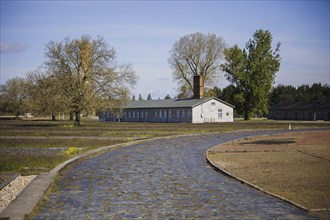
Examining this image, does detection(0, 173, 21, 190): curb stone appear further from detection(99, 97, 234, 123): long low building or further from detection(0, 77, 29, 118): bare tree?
detection(0, 77, 29, 118): bare tree

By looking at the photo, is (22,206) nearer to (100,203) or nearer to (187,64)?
(100,203)

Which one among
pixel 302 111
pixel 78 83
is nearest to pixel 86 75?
pixel 78 83

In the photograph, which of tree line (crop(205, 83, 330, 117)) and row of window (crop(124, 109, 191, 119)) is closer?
row of window (crop(124, 109, 191, 119))

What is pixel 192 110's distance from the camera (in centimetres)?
6631

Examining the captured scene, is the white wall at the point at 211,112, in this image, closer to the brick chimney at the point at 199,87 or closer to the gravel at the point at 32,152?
the brick chimney at the point at 199,87

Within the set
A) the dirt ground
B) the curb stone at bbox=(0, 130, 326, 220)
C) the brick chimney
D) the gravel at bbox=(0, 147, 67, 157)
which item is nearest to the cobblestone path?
the curb stone at bbox=(0, 130, 326, 220)

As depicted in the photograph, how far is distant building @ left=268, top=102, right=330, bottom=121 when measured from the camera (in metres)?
83.7

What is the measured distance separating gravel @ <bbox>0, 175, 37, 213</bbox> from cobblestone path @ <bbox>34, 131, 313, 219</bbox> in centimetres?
78

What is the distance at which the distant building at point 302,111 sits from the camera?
83681 millimetres

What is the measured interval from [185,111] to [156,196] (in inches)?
2369

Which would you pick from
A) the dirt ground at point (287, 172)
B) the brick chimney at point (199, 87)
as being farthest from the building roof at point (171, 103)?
the dirt ground at point (287, 172)

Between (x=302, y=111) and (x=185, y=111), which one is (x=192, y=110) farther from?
(x=302, y=111)

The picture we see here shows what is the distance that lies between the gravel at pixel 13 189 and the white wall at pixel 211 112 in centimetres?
5723

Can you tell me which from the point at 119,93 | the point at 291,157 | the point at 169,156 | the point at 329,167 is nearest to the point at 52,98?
the point at 119,93
